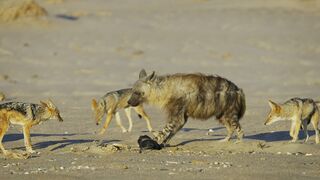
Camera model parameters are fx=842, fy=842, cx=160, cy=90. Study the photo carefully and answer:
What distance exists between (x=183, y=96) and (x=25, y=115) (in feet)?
8.66

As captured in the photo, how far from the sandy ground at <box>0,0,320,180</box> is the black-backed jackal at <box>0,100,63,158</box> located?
0.47 metres

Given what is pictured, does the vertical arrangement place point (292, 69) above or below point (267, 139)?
above

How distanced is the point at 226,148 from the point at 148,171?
10.8ft

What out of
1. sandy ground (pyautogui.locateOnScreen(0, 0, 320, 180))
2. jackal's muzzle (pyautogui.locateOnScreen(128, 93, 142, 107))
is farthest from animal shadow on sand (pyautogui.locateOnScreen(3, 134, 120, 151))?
jackal's muzzle (pyautogui.locateOnScreen(128, 93, 142, 107))

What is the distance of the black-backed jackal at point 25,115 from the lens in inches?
528

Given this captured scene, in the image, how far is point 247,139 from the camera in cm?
1549

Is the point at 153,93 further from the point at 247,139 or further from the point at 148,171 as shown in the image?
the point at 148,171

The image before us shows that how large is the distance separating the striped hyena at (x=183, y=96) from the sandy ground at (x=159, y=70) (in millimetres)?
506

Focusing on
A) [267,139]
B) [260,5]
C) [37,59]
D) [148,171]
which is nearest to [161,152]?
[148,171]

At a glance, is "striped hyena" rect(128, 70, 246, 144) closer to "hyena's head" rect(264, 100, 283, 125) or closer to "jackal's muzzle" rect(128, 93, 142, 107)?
"jackal's muzzle" rect(128, 93, 142, 107)

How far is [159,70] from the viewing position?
28938 millimetres

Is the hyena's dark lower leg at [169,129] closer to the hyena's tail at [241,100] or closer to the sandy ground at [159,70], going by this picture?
the sandy ground at [159,70]

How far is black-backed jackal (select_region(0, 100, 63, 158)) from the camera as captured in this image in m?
13.4

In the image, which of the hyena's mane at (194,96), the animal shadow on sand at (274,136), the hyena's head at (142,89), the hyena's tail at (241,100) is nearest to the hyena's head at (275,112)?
the animal shadow on sand at (274,136)
